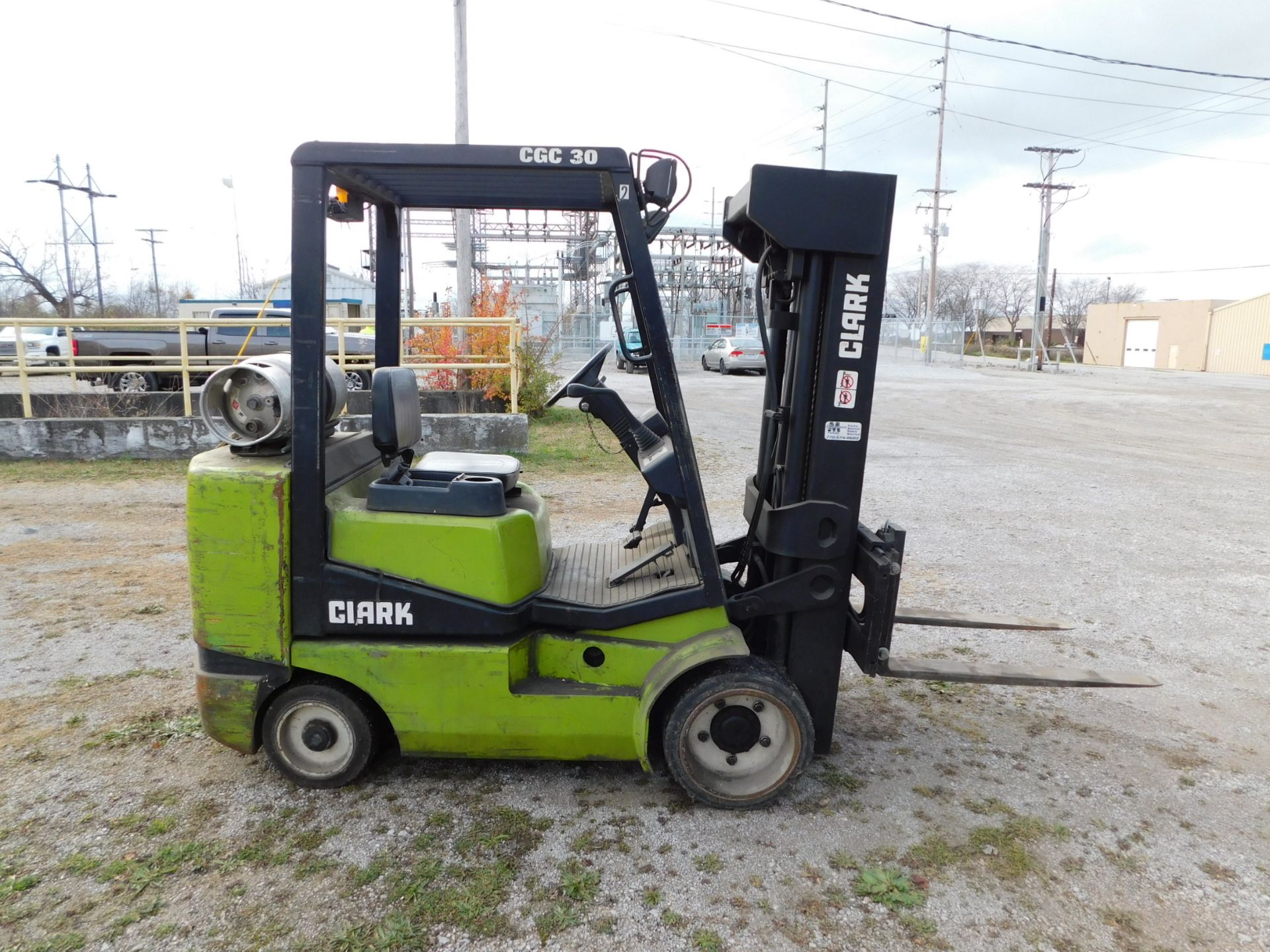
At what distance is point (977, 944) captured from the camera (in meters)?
2.73

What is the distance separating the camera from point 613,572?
13.1ft

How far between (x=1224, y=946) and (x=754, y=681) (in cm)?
176

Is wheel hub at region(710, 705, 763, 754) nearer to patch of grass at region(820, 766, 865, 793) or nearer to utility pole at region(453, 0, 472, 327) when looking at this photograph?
patch of grass at region(820, 766, 865, 793)

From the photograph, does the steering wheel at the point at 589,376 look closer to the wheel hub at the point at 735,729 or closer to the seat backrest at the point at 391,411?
the seat backrest at the point at 391,411

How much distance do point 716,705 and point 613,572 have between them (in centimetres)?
86

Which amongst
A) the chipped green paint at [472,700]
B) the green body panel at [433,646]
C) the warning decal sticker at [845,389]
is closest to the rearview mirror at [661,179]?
the warning decal sticker at [845,389]

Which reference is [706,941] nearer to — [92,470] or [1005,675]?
[1005,675]

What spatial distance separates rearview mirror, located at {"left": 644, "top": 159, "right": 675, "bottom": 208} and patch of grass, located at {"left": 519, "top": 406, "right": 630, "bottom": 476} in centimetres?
683

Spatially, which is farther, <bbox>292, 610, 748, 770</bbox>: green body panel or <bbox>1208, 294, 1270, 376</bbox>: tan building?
<bbox>1208, 294, 1270, 376</bbox>: tan building

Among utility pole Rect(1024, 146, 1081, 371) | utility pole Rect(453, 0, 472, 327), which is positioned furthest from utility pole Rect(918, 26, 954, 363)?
utility pole Rect(453, 0, 472, 327)

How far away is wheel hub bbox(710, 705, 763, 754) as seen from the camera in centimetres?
345

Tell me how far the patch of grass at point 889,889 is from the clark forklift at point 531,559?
529 millimetres

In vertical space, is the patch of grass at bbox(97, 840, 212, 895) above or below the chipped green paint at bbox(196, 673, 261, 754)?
below

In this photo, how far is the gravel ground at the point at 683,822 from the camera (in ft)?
9.20
